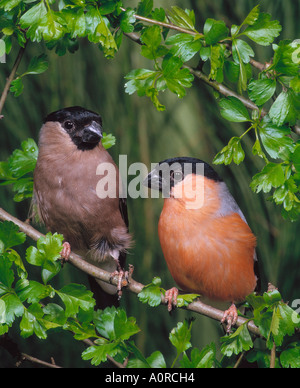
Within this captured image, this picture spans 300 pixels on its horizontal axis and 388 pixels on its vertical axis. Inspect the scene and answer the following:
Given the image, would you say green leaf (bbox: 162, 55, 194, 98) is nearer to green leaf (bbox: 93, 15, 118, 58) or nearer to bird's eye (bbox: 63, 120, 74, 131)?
green leaf (bbox: 93, 15, 118, 58)

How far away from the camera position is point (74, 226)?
1.45m

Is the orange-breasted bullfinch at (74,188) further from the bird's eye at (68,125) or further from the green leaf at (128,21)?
the green leaf at (128,21)

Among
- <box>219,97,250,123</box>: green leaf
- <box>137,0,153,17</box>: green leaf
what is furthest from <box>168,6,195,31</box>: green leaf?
<box>219,97,250,123</box>: green leaf

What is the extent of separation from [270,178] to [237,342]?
1.02ft

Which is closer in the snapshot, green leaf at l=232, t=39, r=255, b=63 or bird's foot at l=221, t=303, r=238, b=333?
green leaf at l=232, t=39, r=255, b=63

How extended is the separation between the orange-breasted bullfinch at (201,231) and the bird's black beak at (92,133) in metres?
0.15

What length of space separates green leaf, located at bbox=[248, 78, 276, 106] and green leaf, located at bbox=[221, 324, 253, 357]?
0.43m

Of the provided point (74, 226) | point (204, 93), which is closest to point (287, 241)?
point (204, 93)

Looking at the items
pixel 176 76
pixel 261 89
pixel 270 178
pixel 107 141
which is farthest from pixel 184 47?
pixel 107 141

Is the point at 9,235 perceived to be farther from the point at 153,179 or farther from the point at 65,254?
the point at 153,179

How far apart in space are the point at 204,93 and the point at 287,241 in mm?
455

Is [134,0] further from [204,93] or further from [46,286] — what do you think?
[46,286]

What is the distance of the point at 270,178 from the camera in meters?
1.08

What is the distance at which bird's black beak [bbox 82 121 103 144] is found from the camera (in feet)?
4.38
